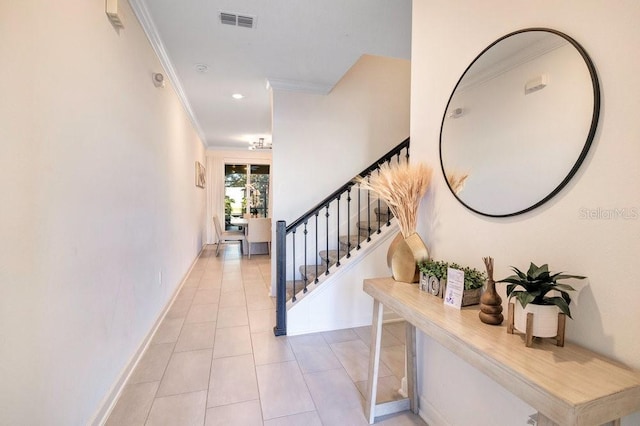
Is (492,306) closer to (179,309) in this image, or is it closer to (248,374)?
(248,374)

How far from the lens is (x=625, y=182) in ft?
2.87

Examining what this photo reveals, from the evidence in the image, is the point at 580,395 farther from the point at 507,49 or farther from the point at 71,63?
the point at 71,63

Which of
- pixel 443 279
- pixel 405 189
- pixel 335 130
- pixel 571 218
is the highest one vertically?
pixel 335 130

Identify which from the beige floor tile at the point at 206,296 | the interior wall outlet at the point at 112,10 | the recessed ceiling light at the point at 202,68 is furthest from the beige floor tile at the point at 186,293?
the interior wall outlet at the point at 112,10

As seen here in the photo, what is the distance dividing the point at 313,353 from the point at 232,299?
5.34ft

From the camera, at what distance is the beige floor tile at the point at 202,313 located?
3090mm

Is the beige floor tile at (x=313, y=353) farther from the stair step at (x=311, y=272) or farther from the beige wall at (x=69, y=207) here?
the beige wall at (x=69, y=207)

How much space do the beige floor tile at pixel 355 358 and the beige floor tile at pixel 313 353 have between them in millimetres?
58

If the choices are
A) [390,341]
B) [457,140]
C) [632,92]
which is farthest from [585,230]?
[390,341]

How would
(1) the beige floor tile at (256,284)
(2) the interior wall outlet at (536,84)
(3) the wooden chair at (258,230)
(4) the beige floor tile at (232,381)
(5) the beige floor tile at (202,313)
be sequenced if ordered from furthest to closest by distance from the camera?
(3) the wooden chair at (258,230) < (1) the beige floor tile at (256,284) < (5) the beige floor tile at (202,313) < (4) the beige floor tile at (232,381) < (2) the interior wall outlet at (536,84)

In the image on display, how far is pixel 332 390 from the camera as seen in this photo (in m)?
1.95

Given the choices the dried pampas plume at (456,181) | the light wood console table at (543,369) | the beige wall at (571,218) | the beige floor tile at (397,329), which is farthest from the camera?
the beige floor tile at (397,329)

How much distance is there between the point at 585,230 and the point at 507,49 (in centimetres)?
78

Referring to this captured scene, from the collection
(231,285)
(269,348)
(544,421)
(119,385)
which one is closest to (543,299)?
(544,421)
